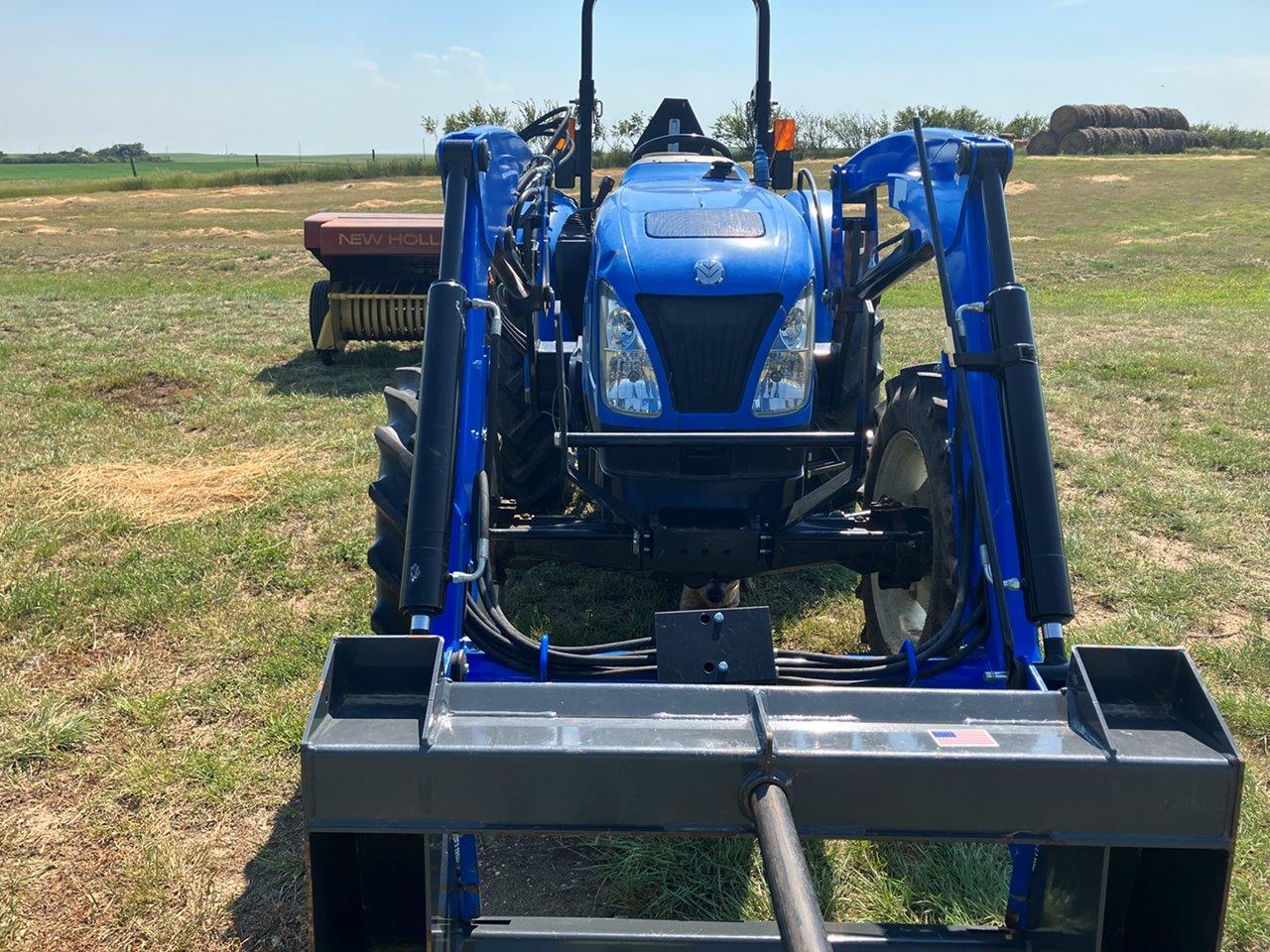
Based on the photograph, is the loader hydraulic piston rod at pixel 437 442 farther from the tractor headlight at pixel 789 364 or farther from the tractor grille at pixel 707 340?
the tractor headlight at pixel 789 364

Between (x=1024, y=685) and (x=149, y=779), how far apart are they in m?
2.41

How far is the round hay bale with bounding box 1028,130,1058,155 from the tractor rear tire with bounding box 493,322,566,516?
42164 mm

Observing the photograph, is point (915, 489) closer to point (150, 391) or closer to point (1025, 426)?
point (1025, 426)

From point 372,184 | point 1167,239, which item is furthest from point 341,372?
point 372,184

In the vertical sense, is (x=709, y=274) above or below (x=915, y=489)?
above

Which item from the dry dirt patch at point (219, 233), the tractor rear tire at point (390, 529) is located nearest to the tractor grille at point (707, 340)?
the tractor rear tire at point (390, 529)

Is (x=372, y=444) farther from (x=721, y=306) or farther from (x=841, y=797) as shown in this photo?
(x=841, y=797)

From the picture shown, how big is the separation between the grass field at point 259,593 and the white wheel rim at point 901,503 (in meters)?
0.40

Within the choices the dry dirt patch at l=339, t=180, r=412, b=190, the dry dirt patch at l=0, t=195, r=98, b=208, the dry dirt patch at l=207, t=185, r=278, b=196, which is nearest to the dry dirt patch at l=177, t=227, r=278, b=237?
the dry dirt patch at l=0, t=195, r=98, b=208

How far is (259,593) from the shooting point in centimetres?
438

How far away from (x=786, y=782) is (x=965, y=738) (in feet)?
1.06

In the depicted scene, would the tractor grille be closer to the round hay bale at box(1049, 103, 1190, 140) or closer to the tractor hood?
the tractor hood

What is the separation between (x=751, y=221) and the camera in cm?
323

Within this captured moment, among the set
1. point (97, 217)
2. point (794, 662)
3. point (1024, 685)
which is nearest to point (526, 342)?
point (794, 662)
